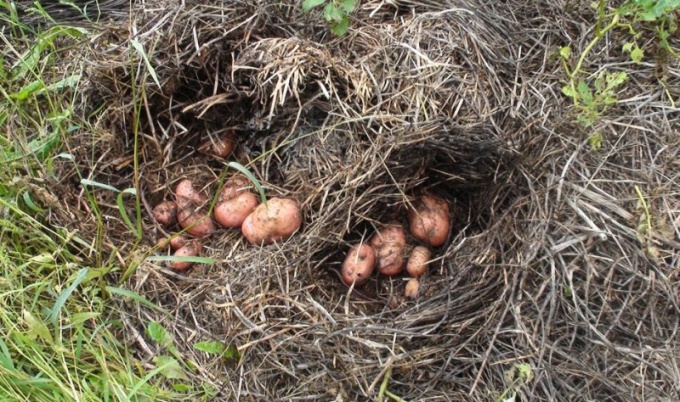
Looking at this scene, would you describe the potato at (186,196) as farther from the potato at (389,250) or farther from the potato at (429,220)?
the potato at (429,220)

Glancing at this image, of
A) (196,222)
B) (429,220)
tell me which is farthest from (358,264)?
(196,222)

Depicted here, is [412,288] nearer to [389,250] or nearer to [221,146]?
[389,250]

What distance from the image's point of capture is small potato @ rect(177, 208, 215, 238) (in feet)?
9.07

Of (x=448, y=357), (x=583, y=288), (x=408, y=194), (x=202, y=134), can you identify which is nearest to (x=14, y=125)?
(x=202, y=134)

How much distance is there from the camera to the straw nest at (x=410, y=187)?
92.0 inches

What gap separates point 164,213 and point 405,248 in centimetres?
89

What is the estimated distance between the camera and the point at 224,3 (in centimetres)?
294

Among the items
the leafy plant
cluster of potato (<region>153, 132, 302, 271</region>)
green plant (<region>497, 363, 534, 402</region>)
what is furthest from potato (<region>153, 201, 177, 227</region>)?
the leafy plant

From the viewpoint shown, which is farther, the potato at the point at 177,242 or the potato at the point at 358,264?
the potato at the point at 177,242

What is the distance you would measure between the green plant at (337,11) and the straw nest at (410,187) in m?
0.10

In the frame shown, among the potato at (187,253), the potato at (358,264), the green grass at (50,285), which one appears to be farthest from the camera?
the potato at (187,253)

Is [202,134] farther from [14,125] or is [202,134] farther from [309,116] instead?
[14,125]

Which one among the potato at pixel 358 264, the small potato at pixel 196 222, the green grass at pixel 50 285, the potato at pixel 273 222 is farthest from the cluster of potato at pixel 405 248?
the green grass at pixel 50 285

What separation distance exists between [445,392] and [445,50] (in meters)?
1.23
